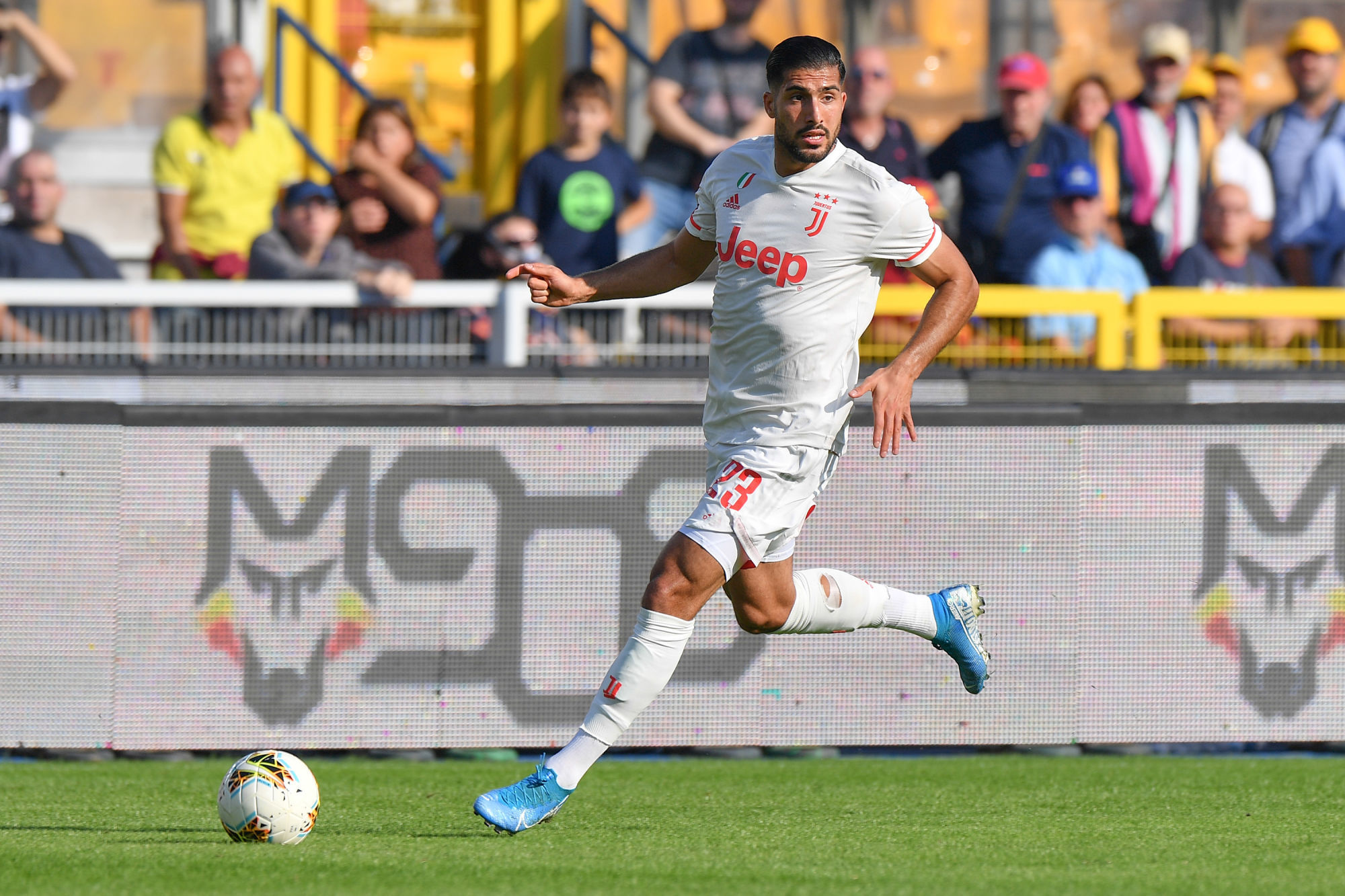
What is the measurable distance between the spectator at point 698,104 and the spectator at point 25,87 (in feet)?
12.1

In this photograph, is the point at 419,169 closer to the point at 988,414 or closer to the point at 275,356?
the point at 275,356

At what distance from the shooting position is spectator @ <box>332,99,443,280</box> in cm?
973

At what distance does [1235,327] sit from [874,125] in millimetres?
2438

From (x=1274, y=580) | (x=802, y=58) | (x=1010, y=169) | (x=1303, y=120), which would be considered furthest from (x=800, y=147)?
(x=1303, y=120)

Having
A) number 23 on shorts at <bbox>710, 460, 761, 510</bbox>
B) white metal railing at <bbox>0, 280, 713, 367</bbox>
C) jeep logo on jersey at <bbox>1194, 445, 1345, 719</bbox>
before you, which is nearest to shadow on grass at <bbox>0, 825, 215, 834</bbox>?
number 23 on shorts at <bbox>710, 460, 761, 510</bbox>

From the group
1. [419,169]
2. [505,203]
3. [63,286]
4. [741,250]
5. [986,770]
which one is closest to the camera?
[741,250]

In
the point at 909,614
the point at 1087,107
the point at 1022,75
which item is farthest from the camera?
the point at 1087,107

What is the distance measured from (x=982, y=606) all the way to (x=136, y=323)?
4403mm

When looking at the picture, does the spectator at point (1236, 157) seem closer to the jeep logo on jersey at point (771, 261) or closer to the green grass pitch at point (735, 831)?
the green grass pitch at point (735, 831)

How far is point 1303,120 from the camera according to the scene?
11.2 meters

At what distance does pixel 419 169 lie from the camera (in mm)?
10062

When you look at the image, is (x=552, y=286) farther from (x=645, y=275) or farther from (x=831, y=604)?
(x=831, y=604)

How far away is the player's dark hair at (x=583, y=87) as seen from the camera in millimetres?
10211

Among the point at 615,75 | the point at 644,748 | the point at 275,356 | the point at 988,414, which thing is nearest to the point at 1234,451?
the point at 988,414
